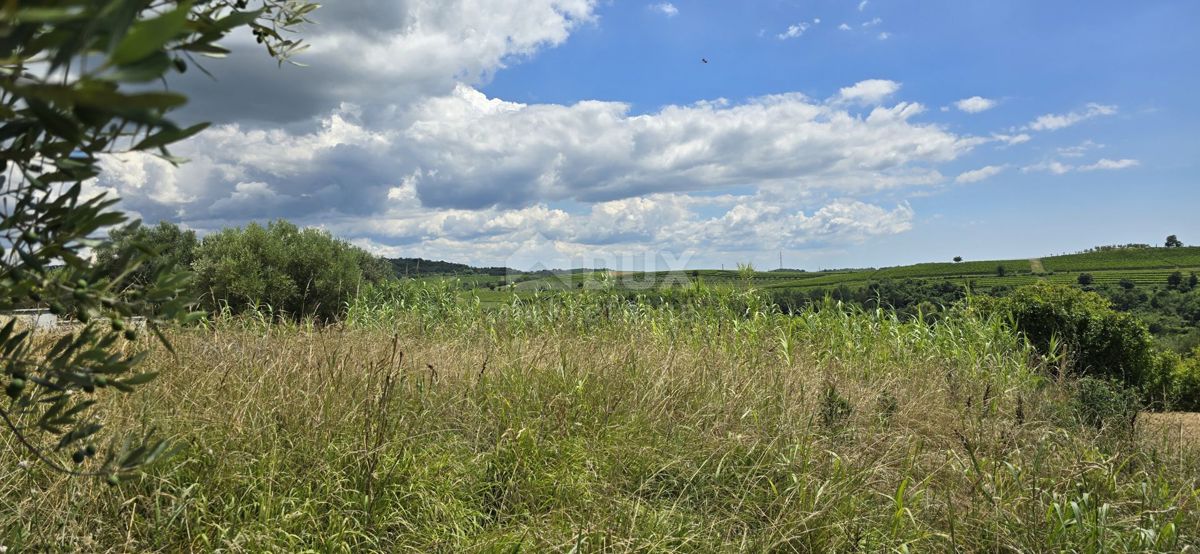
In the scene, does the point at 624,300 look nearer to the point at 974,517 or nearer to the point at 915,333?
the point at 915,333

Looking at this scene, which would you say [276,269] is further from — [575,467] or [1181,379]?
[1181,379]

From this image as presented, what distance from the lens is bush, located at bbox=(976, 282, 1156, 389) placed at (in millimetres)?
9719

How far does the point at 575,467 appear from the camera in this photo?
357 cm

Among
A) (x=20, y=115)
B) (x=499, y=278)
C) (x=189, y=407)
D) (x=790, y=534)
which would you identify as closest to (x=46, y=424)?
(x=20, y=115)

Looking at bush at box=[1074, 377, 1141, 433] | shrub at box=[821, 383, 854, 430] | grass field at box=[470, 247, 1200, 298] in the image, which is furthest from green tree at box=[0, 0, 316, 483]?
grass field at box=[470, 247, 1200, 298]

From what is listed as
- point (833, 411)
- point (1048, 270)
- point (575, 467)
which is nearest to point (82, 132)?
point (575, 467)

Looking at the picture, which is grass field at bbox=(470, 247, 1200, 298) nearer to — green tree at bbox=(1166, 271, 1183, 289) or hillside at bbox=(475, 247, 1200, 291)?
hillside at bbox=(475, 247, 1200, 291)

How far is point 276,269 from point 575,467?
29.7 ft

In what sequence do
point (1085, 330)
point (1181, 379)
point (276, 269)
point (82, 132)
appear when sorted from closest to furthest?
point (82, 132) < point (1085, 330) < point (276, 269) < point (1181, 379)

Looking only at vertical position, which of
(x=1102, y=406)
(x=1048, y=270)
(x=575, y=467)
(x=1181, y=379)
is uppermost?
(x=1048, y=270)

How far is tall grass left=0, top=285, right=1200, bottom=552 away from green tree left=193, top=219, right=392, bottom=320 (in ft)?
18.1

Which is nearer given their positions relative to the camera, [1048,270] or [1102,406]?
[1102,406]

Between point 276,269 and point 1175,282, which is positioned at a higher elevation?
point 276,269

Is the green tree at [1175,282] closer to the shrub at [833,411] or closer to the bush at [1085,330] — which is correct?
the bush at [1085,330]
